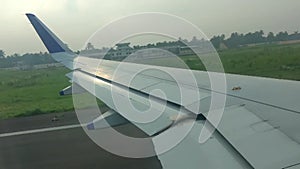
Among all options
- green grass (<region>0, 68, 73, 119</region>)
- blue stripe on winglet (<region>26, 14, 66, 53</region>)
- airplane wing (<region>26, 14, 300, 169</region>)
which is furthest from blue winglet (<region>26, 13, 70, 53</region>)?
green grass (<region>0, 68, 73, 119</region>)

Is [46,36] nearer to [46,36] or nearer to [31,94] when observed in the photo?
[46,36]

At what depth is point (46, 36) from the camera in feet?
22.7

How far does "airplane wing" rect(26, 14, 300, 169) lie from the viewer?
5.60 ft

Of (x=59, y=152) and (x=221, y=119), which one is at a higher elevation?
(x=221, y=119)

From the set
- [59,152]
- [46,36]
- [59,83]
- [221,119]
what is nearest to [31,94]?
[59,83]

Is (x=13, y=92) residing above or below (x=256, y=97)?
below

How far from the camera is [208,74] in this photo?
154 inches

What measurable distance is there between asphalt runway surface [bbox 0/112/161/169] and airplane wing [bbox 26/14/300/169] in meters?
1.19

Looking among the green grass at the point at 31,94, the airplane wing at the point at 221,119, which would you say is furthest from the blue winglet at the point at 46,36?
the green grass at the point at 31,94

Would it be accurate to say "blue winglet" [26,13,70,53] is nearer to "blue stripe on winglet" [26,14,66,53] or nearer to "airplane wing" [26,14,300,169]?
"blue stripe on winglet" [26,14,66,53]

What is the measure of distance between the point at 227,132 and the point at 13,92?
16767mm

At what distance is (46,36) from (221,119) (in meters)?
5.42

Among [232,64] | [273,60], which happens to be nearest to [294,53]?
[273,60]

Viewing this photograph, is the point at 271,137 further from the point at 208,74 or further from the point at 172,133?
the point at 208,74
